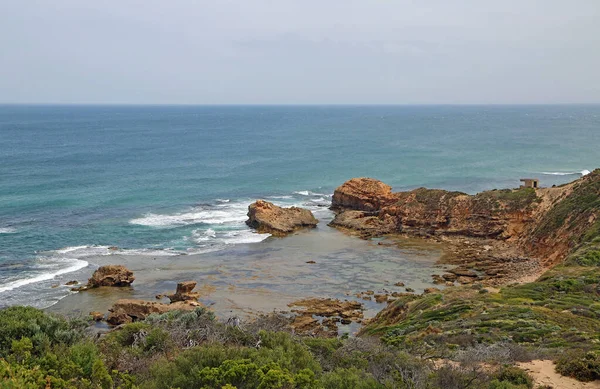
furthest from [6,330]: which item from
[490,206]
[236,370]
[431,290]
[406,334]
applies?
[490,206]

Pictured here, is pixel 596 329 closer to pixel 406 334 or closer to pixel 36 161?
pixel 406 334

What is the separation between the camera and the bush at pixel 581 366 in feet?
48.2

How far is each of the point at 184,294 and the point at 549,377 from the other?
24.2 meters

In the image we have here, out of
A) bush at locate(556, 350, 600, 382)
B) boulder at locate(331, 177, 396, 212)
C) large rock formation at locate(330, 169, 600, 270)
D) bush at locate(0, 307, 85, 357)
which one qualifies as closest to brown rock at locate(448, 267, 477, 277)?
large rock formation at locate(330, 169, 600, 270)

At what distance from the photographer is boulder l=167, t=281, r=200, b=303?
34.3 m

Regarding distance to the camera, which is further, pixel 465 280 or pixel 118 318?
pixel 465 280

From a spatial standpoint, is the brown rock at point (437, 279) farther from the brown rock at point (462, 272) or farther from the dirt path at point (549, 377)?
the dirt path at point (549, 377)

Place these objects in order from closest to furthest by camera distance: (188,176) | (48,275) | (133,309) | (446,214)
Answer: (133,309) → (48,275) → (446,214) → (188,176)

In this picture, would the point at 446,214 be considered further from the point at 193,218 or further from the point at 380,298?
the point at 193,218

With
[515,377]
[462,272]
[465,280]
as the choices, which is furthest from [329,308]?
[515,377]

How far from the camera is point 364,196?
60.0 metres

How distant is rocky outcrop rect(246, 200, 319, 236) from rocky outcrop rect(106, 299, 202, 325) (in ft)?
68.9

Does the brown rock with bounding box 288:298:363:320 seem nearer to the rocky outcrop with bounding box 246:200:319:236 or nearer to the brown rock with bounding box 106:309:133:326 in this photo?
the brown rock with bounding box 106:309:133:326

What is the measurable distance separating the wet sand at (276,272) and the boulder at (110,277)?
59 centimetres
